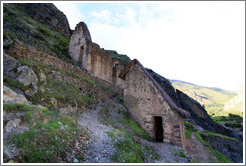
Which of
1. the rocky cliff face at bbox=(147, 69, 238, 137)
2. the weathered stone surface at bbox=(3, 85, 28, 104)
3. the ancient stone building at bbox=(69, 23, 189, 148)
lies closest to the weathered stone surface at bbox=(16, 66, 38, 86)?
the weathered stone surface at bbox=(3, 85, 28, 104)

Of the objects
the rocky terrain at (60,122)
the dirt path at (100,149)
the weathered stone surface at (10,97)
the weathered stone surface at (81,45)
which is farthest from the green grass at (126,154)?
the weathered stone surface at (81,45)

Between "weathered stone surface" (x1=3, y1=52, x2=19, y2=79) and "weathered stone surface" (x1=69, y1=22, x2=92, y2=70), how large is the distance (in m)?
12.1

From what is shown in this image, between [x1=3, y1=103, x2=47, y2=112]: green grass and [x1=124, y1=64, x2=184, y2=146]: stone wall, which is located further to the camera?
[x1=124, y1=64, x2=184, y2=146]: stone wall

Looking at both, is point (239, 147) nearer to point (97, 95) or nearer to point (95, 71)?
point (97, 95)

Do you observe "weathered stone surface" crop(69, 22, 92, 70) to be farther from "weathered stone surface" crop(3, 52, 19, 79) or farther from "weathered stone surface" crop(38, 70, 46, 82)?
"weathered stone surface" crop(3, 52, 19, 79)

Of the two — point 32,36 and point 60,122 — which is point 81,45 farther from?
point 60,122

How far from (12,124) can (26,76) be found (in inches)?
132

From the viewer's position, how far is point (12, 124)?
3.99 metres

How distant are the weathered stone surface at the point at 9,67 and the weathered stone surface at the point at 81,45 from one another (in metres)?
12.1

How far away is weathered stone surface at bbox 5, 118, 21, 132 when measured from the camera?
3855 mm

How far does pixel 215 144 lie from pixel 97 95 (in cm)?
1457

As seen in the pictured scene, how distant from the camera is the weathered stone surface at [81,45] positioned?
19.6m

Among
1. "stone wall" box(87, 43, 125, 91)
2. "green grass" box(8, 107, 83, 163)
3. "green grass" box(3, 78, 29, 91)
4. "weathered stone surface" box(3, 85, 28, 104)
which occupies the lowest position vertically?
"green grass" box(8, 107, 83, 163)

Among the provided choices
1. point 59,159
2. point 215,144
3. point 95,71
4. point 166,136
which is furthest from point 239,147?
point 59,159
